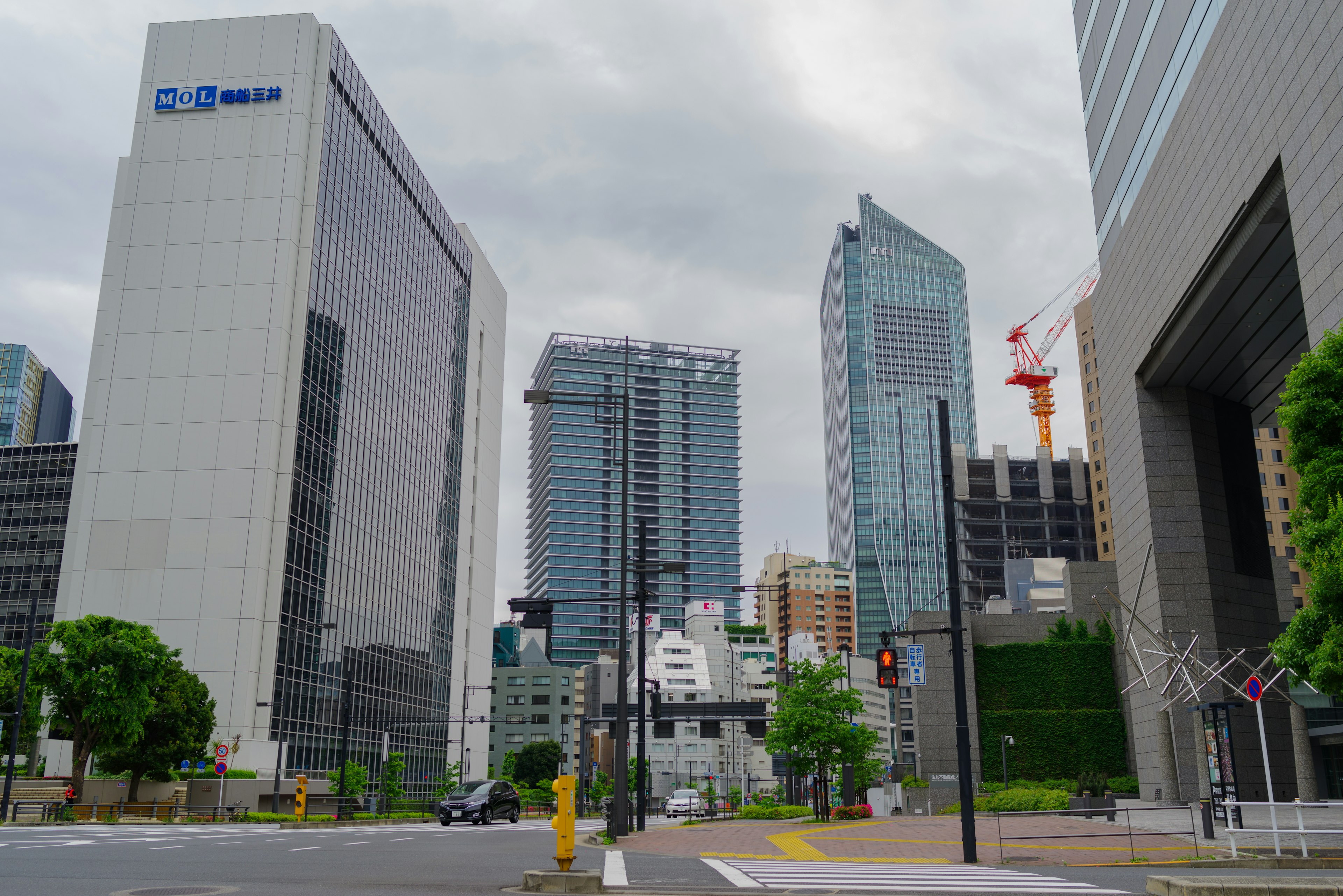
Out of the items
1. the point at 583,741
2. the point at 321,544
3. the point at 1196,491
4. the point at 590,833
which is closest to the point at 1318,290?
the point at 1196,491

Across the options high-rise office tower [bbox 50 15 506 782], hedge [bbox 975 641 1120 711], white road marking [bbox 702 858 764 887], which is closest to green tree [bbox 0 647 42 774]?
high-rise office tower [bbox 50 15 506 782]

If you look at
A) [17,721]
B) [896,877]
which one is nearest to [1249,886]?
[896,877]

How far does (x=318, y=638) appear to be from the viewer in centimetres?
7062

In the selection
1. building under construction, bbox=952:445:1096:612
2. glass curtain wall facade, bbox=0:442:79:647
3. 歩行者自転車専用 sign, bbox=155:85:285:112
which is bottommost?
glass curtain wall facade, bbox=0:442:79:647

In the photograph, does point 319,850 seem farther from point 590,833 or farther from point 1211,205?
point 1211,205

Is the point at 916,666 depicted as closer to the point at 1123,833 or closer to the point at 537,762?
the point at 1123,833

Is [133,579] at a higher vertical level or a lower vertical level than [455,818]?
higher

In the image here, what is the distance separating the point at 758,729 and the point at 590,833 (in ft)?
88.0

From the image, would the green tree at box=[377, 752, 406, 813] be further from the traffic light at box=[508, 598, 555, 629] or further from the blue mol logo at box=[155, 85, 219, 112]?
the traffic light at box=[508, 598, 555, 629]

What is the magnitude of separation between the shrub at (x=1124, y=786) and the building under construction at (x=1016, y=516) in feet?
329

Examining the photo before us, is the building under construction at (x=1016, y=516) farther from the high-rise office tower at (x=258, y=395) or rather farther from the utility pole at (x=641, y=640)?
the utility pole at (x=641, y=640)

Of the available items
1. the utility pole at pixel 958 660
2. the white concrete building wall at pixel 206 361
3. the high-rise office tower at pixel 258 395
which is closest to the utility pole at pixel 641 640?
the utility pole at pixel 958 660

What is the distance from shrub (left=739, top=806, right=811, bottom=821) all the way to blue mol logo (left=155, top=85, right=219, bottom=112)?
61963 millimetres

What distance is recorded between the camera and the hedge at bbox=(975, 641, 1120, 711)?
188ft
